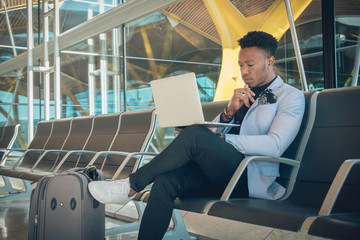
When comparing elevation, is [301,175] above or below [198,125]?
below

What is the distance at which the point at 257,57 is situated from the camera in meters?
2.21

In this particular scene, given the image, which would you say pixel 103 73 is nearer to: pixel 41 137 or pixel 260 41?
pixel 41 137

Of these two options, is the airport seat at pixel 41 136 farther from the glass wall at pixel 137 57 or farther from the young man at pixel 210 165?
the young man at pixel 210 165

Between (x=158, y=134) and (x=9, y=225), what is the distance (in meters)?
2.28

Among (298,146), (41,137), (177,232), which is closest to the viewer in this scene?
(298,146)

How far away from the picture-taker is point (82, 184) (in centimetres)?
220

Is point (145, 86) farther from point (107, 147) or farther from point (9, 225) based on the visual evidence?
point (9, 225)

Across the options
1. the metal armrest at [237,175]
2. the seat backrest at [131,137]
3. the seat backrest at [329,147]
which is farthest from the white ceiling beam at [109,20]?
the metal armrest at [237,175]

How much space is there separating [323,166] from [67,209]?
1.32m

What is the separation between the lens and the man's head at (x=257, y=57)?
2.21 metres

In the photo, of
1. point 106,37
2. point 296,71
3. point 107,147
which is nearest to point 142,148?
point 107,147

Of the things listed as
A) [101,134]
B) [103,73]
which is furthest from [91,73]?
[101,134]

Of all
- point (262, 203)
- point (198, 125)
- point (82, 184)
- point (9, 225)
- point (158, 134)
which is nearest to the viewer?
point (262, 203)

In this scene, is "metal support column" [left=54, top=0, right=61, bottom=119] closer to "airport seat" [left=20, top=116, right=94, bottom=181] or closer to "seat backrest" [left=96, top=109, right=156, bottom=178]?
"airport seat" [left=20, top=116, right=94, bottom=181]
